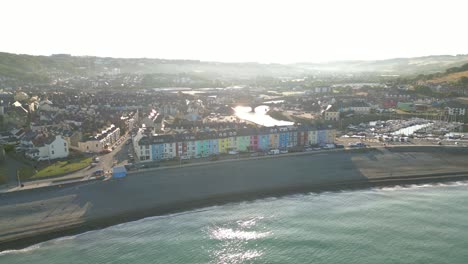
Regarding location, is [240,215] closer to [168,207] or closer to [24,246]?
[168,207]

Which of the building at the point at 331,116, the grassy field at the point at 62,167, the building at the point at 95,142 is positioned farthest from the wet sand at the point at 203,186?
the building at the point at 331,116

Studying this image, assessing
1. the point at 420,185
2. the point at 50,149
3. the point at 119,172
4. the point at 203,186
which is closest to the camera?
the point at 203,186

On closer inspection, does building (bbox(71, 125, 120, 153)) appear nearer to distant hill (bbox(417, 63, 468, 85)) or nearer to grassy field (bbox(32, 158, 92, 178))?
grassy field (bbox(32, 158, 92, 178))

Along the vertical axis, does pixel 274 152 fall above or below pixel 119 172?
below

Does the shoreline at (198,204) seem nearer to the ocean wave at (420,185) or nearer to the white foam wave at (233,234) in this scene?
the ocean wave at (420,185)

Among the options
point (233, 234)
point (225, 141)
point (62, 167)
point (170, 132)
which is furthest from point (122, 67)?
point (233, 234)

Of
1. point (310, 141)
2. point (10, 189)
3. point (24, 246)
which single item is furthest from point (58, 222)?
point (310, 141)

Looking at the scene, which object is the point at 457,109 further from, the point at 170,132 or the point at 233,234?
the point at 233,234
